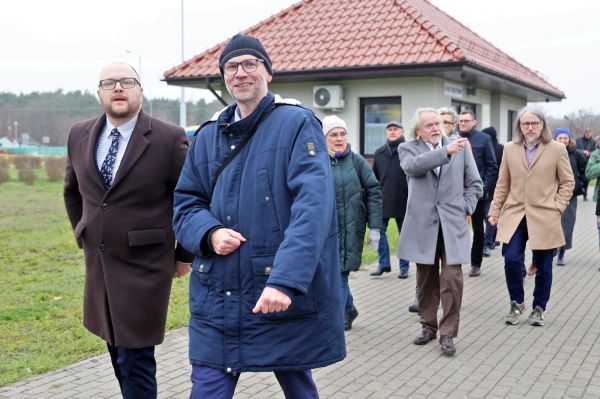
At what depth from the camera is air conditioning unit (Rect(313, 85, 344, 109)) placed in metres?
15.4

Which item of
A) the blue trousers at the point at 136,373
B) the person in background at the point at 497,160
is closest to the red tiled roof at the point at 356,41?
the person in background at the point at 497,160

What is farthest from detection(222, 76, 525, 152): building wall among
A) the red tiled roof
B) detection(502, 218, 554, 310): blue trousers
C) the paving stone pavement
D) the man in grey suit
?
the man in grey suit

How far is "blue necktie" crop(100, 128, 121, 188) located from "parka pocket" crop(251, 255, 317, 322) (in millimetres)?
1389

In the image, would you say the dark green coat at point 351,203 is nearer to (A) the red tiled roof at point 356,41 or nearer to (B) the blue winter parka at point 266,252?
(B) the blue winter parka at point 266,252

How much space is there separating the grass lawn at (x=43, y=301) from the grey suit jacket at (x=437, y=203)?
249cm

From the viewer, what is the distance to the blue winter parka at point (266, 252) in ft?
9.74

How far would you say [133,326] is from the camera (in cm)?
393

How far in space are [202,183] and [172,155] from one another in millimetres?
926

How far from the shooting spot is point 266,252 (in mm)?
2967

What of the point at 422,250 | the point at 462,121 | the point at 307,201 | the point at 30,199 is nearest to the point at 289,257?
the point at 307,201

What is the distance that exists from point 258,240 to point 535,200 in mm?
4621

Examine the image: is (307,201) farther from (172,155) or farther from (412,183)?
(412,183)

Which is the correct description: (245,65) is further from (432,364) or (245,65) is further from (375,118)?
(375,118)

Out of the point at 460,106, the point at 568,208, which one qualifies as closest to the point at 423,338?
the point at 568,208
